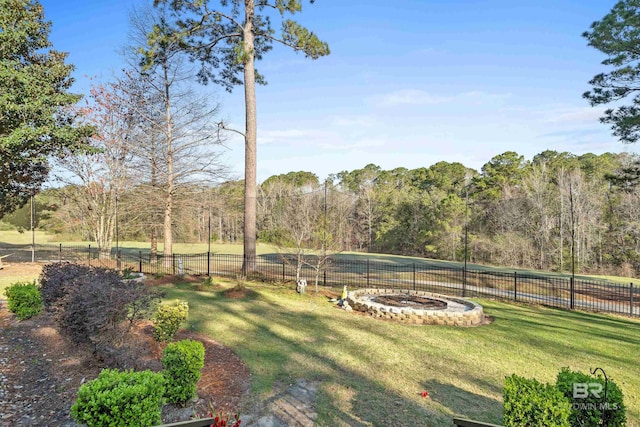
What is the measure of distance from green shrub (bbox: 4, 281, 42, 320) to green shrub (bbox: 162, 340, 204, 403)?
16.7ft

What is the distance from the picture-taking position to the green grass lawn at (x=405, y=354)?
4.42m

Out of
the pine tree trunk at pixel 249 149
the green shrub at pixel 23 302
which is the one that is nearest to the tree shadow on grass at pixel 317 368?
the green shrub at pixel 23 302

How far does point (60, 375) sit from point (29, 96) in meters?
10.0

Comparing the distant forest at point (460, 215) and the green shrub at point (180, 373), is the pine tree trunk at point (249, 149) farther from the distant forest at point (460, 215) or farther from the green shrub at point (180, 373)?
the green shrub at point (180, 373)

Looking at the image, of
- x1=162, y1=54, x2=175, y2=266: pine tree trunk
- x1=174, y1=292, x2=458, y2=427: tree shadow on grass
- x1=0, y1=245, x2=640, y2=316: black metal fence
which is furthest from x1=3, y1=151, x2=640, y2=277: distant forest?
x1=174, y1=292, x2=458, y2=427: tree shadow on grass

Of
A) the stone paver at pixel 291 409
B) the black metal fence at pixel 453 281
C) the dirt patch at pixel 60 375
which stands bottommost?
the black metal fence at pixel 453 281

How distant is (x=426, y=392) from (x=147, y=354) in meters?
4.08

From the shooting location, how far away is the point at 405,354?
20.7 ft

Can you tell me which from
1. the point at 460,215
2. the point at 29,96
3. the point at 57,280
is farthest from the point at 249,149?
the point at 460,215

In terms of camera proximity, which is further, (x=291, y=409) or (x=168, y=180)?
(x=168, y=180)

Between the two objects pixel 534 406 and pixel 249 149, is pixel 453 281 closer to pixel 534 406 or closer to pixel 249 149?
pixel 249 149

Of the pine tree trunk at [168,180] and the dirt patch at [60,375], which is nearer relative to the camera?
the dirt patch at [60,375]

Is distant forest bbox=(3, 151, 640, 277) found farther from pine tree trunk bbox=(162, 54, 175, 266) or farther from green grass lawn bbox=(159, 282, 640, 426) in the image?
green grass lawn bbox=(159, 282, 640, 426)

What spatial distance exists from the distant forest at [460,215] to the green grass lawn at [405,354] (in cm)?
403
